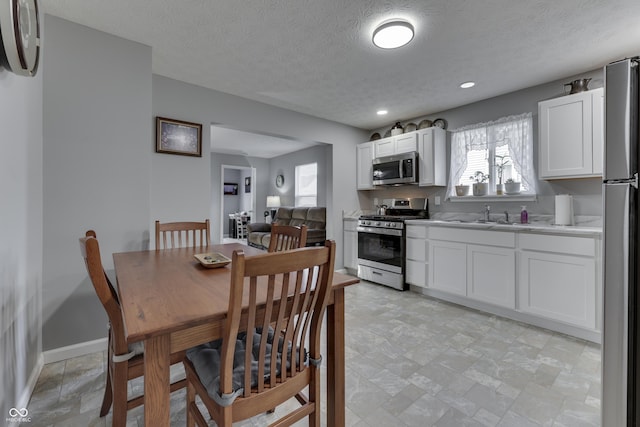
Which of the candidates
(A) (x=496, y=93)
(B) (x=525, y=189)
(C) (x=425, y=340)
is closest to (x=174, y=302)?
(C) (x=425, y=340)

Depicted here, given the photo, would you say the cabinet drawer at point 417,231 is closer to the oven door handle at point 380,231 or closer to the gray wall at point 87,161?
the oven door handle at point 380,231

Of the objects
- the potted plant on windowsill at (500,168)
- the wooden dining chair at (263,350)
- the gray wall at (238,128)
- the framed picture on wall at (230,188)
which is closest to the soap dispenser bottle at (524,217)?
the potted plant on windowsill at (500,168)

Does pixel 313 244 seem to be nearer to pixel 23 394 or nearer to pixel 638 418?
pixel 23 394

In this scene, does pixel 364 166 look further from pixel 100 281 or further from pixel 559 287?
pixel 100 281

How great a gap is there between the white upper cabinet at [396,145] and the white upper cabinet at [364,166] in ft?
0.47

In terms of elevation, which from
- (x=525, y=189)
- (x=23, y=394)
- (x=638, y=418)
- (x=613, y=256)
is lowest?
(x=23, y=394)

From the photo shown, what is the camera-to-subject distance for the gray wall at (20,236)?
4.31ft

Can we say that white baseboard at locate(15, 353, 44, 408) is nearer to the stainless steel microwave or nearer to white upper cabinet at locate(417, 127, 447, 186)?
the stainless steel microwave

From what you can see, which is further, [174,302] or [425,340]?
[425,340]

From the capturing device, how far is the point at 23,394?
1.55m

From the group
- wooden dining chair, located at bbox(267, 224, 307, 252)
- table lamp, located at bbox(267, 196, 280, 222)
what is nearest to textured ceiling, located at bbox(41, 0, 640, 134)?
wooden dining chair, located at bbox(267, 224, 307, 252)

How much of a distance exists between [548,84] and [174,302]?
13.0 ft

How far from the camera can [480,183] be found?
11.4 ft

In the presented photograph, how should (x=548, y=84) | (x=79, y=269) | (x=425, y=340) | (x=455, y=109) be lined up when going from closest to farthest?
(x=79, y=269), (x=425, y=340), (x=548, y=84), (x=455, y=109)
